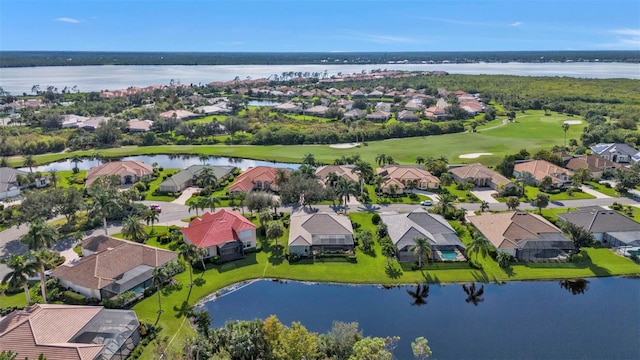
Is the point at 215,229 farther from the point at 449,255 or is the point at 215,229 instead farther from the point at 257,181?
the point at 449,255

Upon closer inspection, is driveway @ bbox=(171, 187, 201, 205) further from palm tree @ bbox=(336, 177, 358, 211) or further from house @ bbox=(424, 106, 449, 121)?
house @ bbox=(424, 106, 449, 121)

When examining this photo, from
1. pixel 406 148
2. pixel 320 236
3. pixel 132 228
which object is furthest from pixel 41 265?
pixel 406 148

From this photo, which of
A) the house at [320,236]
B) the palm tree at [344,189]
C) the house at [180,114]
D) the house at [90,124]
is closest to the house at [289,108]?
the house at [180,114]

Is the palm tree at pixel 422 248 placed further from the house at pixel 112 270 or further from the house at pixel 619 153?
the house at pixel 619 153

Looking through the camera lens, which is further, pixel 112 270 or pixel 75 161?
pixel 75 161

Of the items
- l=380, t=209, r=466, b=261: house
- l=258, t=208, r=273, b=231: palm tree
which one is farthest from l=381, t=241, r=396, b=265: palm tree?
l=258, t=208, r=273, b=231: palm tree

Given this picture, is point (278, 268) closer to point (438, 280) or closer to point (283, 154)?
point (438, 280)

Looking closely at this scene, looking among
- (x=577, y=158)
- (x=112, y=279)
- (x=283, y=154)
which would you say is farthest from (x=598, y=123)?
(x=112, y=279)
